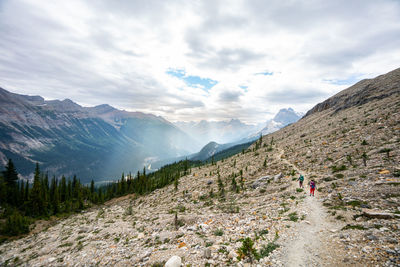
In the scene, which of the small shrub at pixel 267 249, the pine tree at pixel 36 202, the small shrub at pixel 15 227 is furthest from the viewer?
the pine tree at pixel 36 202

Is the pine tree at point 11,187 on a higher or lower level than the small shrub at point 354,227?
lower

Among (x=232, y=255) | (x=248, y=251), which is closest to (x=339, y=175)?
(x=248, y=251)

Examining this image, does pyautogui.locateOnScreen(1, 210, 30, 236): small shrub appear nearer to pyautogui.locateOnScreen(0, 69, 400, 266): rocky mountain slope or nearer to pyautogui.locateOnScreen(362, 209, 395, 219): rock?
pyautogui.locateOnScreen(0, 69, 400, 266): rocky mountain slope

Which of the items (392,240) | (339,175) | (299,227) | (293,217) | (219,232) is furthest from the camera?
(339,175)

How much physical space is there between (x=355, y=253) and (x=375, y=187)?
11214mm

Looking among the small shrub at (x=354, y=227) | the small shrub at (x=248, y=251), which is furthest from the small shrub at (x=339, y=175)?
the small shrub at (x=248, y=251)

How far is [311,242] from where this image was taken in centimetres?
1080

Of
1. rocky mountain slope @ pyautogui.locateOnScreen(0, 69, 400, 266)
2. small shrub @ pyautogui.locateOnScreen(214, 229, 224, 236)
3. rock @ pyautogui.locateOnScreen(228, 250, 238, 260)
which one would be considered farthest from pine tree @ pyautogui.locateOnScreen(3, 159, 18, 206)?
rock @ pyautogui.locateOnScreen(228, 250, 238, 260)

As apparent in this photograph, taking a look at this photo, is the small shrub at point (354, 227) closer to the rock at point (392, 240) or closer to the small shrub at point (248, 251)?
the rock at point (392, 240)

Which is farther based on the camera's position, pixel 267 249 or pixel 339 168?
pixel 339 168

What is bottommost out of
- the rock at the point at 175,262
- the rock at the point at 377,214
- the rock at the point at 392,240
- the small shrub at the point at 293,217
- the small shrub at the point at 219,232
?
the small shrub at the point at 219,232

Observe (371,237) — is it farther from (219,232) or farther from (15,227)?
(15,227)

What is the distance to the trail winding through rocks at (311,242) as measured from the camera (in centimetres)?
905

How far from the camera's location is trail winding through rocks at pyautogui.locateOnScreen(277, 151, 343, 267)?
9.05 metres
